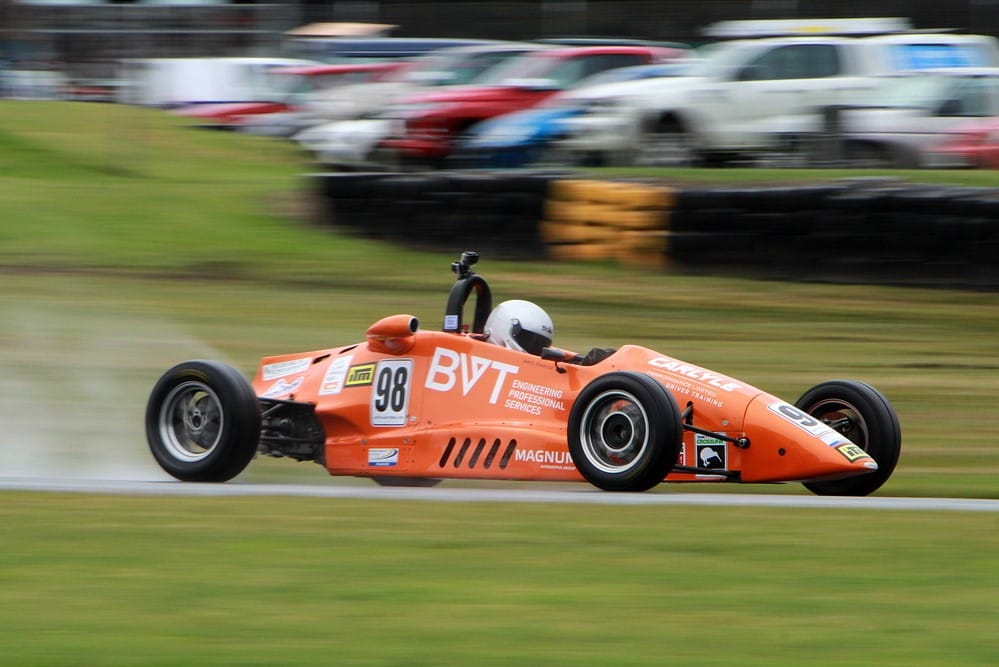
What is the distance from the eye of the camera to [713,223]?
13844mm

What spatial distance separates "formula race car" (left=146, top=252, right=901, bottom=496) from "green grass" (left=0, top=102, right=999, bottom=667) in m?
0.53

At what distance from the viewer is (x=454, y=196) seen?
1471cm

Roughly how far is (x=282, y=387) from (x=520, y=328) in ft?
4.76

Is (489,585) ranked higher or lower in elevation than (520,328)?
lower

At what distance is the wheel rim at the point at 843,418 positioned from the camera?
8.08 m

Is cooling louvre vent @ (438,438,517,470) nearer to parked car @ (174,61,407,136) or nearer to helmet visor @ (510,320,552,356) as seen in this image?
helmet visor @ (510,320,552,356)

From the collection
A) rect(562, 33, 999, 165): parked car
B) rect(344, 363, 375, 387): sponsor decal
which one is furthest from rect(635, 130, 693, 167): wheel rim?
rect(344, 363, 375, 387): sponsor decal

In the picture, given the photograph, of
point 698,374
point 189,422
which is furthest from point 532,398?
point 189,422

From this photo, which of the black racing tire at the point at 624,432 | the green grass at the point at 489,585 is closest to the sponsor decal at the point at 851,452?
the green grass at the point at 489,585

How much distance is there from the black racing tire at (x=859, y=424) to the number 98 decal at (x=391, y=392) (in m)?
1.95

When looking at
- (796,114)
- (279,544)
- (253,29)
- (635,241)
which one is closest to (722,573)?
(279,544)

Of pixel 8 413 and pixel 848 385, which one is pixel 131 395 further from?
pixel 848 385

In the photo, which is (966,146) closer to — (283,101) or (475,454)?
(475,454)

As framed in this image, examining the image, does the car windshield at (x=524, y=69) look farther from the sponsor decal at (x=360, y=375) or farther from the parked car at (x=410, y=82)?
the sponsor decal at (x=360, y=375)
